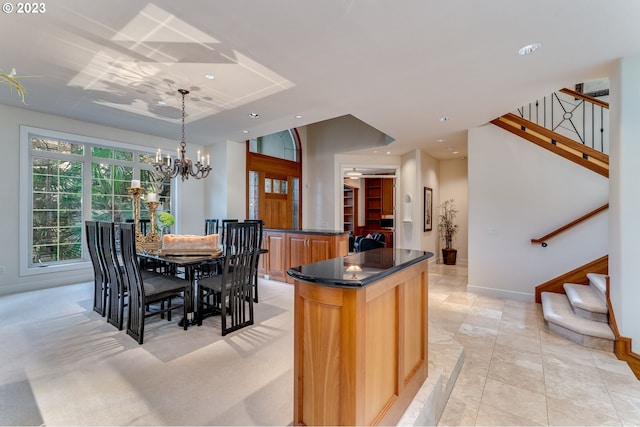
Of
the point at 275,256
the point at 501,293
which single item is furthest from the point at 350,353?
the point at 501,293

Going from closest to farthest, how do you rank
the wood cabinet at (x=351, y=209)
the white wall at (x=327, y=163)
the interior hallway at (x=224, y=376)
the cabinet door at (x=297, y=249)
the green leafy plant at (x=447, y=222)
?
the interior hallway at (x=224, y=376), the cabinet door at (x=297, y=249), the white wall at (x=327, y=163), the green leafy plant at (x=447, y=222), the wood cabinet at (x=351, y=209)

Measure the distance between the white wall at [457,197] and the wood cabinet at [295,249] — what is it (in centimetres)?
380

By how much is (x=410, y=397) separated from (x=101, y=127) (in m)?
6.14

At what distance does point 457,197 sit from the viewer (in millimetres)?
7477

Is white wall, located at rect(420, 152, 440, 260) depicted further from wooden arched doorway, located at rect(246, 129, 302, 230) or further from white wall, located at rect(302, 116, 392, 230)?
wooden arched doorway, located at rect(246, 129, 302, 230)

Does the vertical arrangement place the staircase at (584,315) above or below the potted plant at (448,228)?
below

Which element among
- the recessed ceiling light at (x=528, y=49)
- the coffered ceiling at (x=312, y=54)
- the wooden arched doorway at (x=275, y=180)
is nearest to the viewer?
the coffered ceiling at (x=312, y=54)

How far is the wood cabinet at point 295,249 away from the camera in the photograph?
15.2 feet

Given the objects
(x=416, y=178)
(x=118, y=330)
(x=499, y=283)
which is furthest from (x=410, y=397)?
(x=416, y=178)

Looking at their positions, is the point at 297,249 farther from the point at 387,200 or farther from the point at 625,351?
the point at 387,200

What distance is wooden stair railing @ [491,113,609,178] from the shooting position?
3.85 meters

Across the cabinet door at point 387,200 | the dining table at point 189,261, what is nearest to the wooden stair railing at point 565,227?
the dining table at point 189,261

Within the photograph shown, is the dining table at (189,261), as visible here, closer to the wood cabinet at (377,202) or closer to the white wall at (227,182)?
the white wall at (227,182)

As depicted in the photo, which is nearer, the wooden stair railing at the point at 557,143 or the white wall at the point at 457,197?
the wooden stair railing at the point at 557,143
